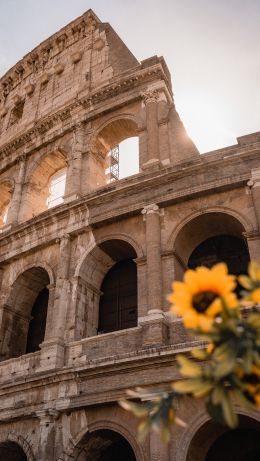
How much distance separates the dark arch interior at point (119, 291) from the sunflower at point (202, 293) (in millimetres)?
8743

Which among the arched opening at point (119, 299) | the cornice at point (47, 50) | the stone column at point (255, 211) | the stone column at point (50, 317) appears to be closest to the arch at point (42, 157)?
the arched opening at point (119, 299)

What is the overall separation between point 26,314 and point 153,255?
4.67 metres

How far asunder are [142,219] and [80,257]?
1793 millimetres

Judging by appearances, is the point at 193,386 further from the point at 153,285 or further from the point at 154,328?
the point at 153,285

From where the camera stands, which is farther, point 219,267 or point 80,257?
point 80,257

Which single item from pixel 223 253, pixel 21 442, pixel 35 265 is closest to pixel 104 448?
pixel 21 442

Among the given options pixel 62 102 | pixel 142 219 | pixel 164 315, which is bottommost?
pixel 164 315

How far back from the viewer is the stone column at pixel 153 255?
9242mm

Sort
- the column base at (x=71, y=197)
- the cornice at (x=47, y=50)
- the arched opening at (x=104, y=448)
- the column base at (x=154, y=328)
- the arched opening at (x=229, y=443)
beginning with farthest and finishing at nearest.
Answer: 1. the cornice at (x=47, y=50)
2. the column base at (x=71, y=197)
3. the arched opening at (x=104, y=448)
4. the column base at (x=154, y=328)
5. the arched opening at (x=229, y=443)

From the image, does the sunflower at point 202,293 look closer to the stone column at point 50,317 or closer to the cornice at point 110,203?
the cornice at point 110,203

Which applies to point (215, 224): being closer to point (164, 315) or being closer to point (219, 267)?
point (164, 315)

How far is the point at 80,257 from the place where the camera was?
36.3 ft

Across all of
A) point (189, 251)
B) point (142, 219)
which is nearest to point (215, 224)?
point (189, 251)

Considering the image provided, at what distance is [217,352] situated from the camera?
5.60 ft
